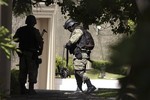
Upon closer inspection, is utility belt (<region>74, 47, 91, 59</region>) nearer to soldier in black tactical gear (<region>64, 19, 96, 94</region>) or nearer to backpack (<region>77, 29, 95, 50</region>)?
soldier in black tactical gear (<region>64, 19, 96, 94</region>)

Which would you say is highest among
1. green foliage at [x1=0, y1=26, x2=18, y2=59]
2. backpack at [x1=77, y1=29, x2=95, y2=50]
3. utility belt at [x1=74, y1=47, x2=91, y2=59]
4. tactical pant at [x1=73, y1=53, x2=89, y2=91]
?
backpack at [x1=77, y1=29, x2=95, y2=50]

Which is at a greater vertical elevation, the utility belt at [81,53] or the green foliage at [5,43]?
the green foliage at [5,43]

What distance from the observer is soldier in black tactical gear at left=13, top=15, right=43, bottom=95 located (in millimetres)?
9203

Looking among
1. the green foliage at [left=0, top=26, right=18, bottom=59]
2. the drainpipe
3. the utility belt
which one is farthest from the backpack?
the green foliage at [left=0, top=26, right=18, bottom=59]

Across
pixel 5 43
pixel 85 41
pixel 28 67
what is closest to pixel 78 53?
pixel 85 41

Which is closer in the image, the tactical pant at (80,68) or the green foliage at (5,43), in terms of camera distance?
the green foliage at (5,43)

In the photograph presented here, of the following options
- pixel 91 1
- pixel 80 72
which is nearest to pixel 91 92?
pixel 80 72

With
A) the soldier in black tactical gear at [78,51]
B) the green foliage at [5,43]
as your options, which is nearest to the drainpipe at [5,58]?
the soldier in black tactical gear at [78,51]

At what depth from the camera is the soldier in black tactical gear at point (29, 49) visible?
9.20m

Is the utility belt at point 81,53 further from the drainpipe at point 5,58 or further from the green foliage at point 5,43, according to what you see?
the green foliage at point 5,43

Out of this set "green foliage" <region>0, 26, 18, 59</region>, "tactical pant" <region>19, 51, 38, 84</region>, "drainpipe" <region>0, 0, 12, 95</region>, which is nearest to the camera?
"green foliage" <region>0, 26, 18, 59</region>

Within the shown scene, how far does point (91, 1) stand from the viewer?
2.67ft

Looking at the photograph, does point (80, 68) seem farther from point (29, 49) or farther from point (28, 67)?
point (29, 49)

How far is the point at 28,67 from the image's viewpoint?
949 centimetres
